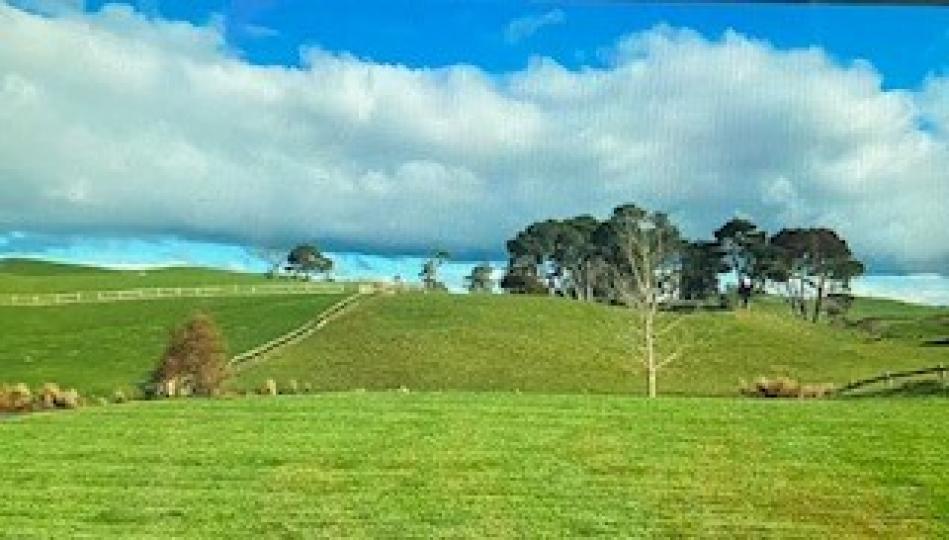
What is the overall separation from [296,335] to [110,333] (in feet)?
4.95

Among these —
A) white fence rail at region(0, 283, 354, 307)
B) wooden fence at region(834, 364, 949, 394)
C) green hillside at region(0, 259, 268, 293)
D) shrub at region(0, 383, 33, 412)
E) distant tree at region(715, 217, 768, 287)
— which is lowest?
shrub at region(0, 383, 33, 412)

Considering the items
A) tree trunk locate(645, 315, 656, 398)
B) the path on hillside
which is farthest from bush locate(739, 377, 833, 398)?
the path on hillside

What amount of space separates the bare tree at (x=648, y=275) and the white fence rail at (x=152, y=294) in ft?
7.91

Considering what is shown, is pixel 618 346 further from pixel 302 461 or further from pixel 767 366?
pixel 302 461

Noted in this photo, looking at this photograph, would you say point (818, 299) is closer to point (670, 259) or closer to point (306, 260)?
point (670, 259)

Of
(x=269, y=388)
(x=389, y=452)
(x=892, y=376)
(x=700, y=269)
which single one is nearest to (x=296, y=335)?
(x=269, y=388)

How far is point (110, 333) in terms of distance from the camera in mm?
9680

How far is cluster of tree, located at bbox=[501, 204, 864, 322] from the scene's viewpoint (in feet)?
32.0

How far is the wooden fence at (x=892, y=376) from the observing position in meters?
11.7

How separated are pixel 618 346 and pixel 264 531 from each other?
6916 millimetres

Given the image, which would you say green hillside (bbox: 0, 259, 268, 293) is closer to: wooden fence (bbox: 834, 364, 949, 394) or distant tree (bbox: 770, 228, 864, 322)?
distant tree (bbox: 770, 228, 864, 322)

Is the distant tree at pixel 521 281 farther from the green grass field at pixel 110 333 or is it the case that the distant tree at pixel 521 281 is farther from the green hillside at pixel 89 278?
the green hillside at pixel 89 278

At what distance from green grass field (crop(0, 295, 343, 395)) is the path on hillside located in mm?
69

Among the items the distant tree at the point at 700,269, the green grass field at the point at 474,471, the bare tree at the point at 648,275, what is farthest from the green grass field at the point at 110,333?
the distant tree at the point at 700,269
